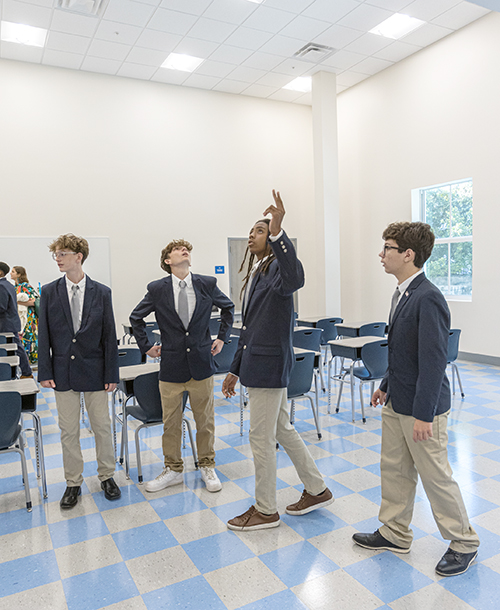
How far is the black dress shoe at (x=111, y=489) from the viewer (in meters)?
2.96

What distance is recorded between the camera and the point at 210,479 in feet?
10.1

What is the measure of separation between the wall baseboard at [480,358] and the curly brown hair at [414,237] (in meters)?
5.36

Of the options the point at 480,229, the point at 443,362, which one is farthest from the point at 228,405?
the point at 480,229

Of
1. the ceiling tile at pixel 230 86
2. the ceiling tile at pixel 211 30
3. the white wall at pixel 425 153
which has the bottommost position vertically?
the white wall at pixel 425 153

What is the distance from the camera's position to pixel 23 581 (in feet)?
7.16

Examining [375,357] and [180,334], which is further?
[375,357]

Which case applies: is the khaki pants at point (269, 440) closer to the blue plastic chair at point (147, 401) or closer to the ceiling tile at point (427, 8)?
the blue plastic chair at point (147, 401)

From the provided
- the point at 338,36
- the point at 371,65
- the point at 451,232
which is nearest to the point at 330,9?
the point at 338,36

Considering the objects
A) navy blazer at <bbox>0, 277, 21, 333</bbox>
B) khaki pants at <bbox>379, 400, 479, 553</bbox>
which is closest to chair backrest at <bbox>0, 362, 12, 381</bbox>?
navy blazer at <bbox>0, 277, 21, 333</bbox>

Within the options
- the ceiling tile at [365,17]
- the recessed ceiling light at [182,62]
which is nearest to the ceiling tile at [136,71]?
the recessed ceiling light at [182,62]

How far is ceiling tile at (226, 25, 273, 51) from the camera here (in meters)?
6.90

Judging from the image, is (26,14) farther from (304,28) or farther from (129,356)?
(129,356)

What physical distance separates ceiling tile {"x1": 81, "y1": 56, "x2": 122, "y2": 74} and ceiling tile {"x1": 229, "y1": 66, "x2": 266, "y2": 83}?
1908mm

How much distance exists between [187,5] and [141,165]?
2784mm
